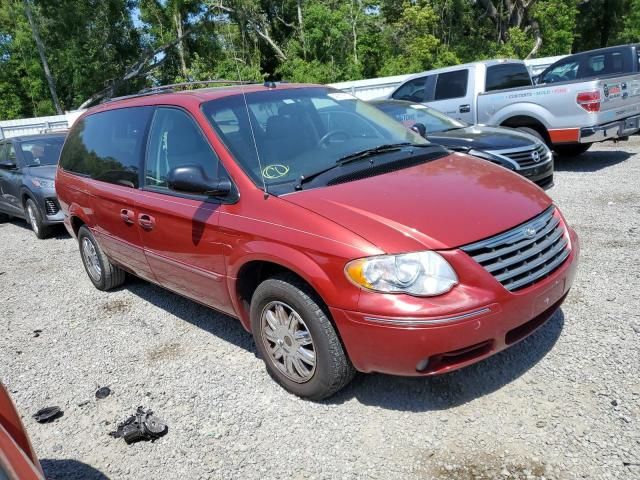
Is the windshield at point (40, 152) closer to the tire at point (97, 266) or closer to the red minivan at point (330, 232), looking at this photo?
the tire at point (97, 266)

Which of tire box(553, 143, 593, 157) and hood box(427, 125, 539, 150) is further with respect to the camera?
tire box(553, 143, 593, 157)

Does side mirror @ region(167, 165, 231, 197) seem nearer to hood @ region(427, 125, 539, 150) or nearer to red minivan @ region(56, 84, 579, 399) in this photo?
red minivan @ region(56, 84, 579, 399)

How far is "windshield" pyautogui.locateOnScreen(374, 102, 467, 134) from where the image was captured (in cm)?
786

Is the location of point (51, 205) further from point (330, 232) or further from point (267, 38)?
point (267, 38)

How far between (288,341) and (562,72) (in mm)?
11176

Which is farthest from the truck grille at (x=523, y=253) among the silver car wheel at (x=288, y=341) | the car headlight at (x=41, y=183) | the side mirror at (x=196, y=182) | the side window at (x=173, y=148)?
the car headlight at (x=41, y=183)

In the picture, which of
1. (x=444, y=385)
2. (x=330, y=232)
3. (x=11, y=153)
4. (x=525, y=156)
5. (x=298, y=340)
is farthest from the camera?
(x=11, y=153)

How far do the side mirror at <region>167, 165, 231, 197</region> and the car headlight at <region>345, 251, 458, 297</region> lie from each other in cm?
113

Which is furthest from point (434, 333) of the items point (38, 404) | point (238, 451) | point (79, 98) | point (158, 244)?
point (79, 98)

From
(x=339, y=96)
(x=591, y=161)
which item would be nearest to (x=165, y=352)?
(x=339, y=96)

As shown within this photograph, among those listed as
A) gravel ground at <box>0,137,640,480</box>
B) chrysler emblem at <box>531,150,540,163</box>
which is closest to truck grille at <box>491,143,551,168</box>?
chrysler emblem at <box>531,150,540,163</box>

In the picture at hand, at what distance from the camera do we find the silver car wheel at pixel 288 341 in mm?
3096

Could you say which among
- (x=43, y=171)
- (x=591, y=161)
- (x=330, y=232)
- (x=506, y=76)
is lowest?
(x=591, y=161)

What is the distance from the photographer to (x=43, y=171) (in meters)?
8.55
